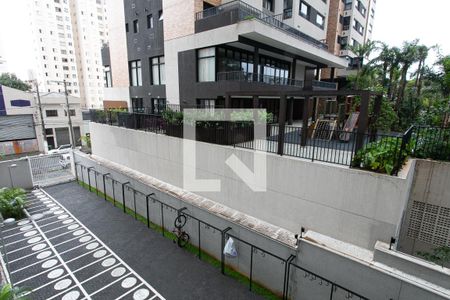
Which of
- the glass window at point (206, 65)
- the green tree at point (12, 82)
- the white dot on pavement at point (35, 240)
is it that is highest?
the green tree at point (12, 82)

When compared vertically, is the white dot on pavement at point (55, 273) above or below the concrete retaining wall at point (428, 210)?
below

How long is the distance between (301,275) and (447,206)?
4.77 meters

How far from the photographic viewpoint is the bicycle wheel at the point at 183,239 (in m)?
7.73

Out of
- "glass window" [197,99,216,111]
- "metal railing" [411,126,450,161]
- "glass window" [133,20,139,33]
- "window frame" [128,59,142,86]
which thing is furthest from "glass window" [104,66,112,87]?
"metal railing" [411,126,450,161]

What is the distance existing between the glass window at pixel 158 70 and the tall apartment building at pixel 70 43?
43071 mm

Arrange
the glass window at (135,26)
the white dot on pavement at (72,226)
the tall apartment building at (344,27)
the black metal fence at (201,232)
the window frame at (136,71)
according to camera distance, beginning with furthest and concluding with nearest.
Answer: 1. the tall apartment building at (344,27)
2. the window frame at (136,71)
3. the glass window at (135,26)
4. the white dot on pavement at (72,226)
5. the black metal fence at (201,232)

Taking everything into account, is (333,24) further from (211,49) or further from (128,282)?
(128,282)

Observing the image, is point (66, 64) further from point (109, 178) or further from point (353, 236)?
point (353, 236)

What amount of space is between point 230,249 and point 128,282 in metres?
3.00

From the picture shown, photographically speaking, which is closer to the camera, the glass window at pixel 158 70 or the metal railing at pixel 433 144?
the metal railing at pixel 433 144

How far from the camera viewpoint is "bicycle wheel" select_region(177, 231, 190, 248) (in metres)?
7.73

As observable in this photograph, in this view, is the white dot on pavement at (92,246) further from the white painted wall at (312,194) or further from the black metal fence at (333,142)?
the black metal fence at (333,142)

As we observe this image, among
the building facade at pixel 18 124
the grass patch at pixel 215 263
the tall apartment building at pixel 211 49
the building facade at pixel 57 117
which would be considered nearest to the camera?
the grass patch at pixel 215 263

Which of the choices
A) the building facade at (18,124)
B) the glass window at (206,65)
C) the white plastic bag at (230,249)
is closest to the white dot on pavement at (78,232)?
the white plastic bag at (230,249)
